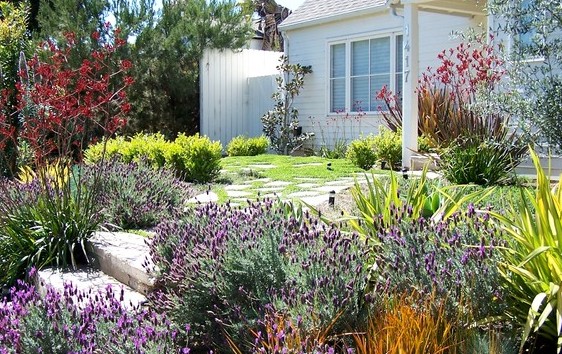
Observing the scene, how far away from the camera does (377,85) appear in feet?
46.0

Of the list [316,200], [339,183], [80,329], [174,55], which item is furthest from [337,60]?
[80,329]

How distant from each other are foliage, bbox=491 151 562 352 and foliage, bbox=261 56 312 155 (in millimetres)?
11968

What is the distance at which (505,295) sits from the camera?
2.97m

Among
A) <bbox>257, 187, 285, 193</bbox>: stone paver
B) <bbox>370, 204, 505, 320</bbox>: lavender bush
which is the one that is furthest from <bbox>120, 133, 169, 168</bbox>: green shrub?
<bbox>370, 204, 505, 320</bbox>: lavender bush

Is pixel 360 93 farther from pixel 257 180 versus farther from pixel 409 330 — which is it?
pixel 409 330

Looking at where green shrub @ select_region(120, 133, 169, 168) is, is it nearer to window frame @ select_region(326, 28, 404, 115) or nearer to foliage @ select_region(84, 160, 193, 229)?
foliage @ select_region(84, 160, 193, 229)

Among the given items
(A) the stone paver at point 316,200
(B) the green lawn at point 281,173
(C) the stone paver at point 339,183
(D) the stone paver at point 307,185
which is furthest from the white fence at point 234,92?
(A) the stone paver at point 316,200

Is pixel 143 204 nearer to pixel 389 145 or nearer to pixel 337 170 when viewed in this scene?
pixel 337 170

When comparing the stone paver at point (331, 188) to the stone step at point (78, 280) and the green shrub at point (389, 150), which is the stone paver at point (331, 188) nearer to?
the green shrub at point (389, 150)

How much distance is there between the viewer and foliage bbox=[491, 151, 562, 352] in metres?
2.81

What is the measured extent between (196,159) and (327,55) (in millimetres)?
6540

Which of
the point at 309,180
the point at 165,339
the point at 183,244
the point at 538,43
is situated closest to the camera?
the point at 165,339

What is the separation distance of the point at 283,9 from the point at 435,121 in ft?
64.6

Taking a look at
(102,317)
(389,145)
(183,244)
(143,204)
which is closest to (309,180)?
(389,145)
